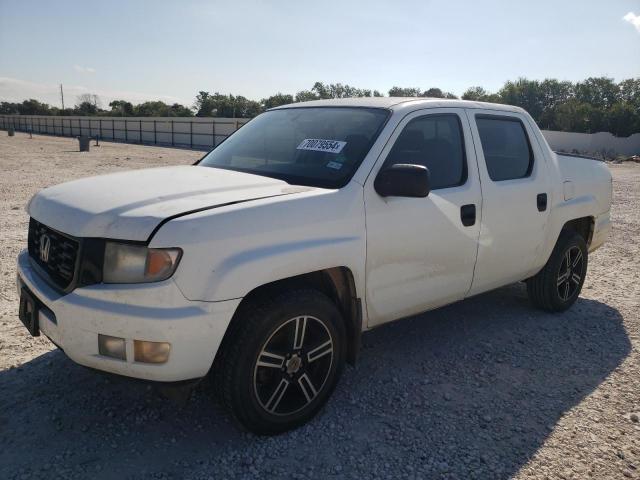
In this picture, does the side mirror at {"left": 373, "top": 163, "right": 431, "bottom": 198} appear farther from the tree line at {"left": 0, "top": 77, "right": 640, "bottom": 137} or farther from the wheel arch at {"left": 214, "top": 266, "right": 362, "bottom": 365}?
the tree line at {"left": 0, "top": 77, "right": 640, "bottom": 137}

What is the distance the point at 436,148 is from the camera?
3.67m

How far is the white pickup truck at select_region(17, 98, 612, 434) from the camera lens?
2432 millimetres

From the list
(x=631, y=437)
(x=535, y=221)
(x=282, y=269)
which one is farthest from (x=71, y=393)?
(x=535, y=221)

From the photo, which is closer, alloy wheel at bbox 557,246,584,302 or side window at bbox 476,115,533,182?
side window at bbox 476,115,533,182

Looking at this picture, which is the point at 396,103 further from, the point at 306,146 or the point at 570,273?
the point at 570,273

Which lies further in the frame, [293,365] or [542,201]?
[542,201]

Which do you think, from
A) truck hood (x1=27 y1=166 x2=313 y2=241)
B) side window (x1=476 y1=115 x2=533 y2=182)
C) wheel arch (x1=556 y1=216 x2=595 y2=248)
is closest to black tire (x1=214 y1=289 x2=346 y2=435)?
truck hood (x1=27 y1=166 x2=313 y2=241)

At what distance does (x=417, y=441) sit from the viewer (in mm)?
2912

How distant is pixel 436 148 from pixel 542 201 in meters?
1.30

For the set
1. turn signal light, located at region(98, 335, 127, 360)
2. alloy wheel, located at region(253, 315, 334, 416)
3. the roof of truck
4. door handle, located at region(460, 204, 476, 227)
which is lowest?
alloy wheel, located at region(253, 315, 334, 416)

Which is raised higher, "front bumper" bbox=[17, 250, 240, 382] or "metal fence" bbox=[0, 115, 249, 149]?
"metal fence" bbox=[0, 115, 249, 149]

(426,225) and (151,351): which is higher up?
(426,225)

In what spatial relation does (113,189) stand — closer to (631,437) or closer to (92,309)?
(92,309)

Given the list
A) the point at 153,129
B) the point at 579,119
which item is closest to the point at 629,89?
the point at 579,119
